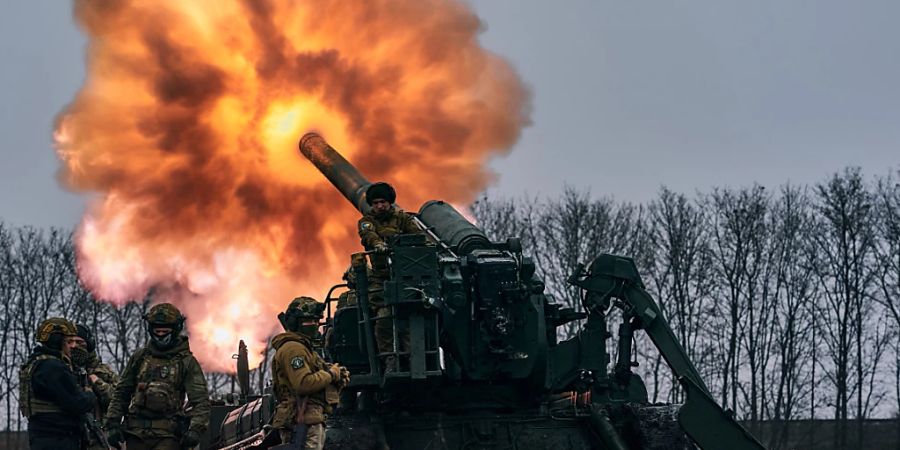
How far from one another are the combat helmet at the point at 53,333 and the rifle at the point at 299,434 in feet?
7.96

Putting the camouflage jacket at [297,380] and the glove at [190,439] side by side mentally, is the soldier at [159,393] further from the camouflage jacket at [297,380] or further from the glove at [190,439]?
the camouflage jacket at [297,380]

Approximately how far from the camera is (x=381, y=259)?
52.0ft

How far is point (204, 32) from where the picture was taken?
23.9 metres

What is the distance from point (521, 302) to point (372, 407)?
2134 millimetres

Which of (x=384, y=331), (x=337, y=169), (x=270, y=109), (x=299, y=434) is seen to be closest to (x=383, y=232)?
(x=384, y=331)

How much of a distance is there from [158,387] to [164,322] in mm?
678

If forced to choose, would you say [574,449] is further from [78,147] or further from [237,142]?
[78,147]

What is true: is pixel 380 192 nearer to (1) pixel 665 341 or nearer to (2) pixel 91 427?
(1) pixel 665 341

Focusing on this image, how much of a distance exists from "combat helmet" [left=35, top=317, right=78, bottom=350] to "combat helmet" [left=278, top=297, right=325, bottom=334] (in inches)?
87.6

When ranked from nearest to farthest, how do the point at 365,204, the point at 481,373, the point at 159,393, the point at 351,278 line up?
the point at 159,393, the point at 481,373, the point at 351,278, the point at 365,204

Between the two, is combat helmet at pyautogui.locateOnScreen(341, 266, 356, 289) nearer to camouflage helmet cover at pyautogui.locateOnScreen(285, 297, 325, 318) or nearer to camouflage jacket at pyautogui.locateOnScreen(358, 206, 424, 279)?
camouflage jacket at pyautogui.locateOnScreen(358, 206, 424, 279)

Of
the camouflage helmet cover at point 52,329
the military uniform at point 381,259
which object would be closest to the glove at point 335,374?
the military uniform at point 381,259

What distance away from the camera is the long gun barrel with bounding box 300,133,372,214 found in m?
20.4

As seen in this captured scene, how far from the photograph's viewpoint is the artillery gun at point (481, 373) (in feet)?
49.9
